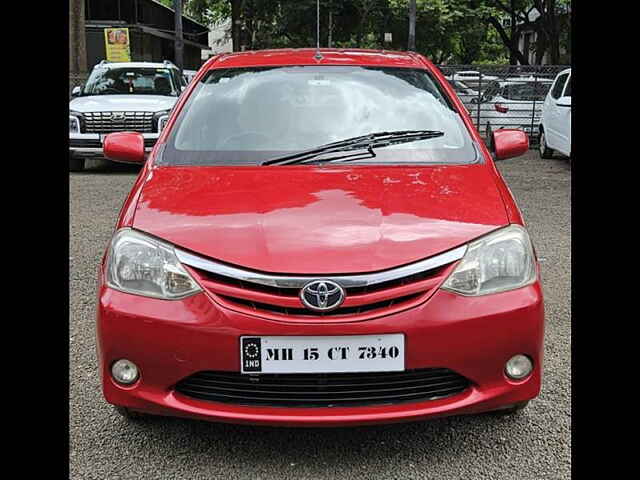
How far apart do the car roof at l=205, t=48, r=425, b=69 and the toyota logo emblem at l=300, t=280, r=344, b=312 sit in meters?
1.97

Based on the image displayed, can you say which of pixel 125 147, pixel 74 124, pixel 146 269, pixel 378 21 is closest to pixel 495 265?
pixel 146 269

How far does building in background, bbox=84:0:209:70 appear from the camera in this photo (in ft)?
106

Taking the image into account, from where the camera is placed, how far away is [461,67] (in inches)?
739

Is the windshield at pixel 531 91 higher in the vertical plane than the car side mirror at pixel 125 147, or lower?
higher

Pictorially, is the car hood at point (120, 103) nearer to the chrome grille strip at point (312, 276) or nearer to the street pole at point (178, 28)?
the chrome grille strip at point (312, 276)

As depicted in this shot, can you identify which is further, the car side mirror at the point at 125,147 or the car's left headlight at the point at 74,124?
the car's left headlight at the point at 74,124

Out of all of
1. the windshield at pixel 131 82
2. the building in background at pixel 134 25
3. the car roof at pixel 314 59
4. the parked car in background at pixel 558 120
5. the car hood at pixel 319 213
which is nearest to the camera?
the car hood at pixel 319 213

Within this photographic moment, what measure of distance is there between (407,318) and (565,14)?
117 feet

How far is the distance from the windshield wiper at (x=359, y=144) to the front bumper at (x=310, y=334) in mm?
1048

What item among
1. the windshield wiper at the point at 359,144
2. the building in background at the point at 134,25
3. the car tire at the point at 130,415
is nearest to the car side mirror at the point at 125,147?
the windshield wiper at the point at 359,144

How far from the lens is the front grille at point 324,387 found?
2684mm

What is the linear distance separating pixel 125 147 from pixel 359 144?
1285 mm
